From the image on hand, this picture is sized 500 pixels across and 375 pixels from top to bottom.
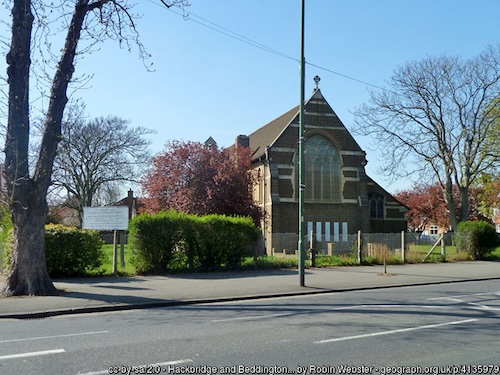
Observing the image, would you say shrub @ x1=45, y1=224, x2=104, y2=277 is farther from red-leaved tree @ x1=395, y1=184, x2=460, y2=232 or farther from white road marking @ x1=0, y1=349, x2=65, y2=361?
red-leaved tree @ x1=395, y1=184, x2=460, y2=232

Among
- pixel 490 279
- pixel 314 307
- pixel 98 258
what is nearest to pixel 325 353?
pixel 314 307

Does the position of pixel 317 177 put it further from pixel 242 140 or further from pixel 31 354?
pixel 31 354

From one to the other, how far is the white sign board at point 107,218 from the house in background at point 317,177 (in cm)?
1981

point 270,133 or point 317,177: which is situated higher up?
point 270,133

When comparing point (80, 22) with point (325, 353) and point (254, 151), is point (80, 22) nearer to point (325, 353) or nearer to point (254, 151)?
point (325, 353)

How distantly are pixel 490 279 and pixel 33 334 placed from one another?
15.8 metres

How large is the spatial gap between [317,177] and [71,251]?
82.6 ft

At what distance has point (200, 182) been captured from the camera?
1206 inches

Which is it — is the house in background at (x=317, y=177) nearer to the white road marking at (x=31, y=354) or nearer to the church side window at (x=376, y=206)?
the church side window at (x=376, y=206)

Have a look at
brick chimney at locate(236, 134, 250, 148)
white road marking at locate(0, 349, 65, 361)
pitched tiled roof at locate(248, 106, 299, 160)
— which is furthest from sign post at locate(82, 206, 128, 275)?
brick chimney at locate(236, 134, 250, 148)

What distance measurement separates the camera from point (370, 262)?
76.5 feet

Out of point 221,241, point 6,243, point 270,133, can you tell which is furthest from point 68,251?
point 270,133

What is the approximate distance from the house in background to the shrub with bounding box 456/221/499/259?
462 inches

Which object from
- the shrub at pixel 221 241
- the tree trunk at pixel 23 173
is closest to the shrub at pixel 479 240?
the shrub at pixel 221 241
